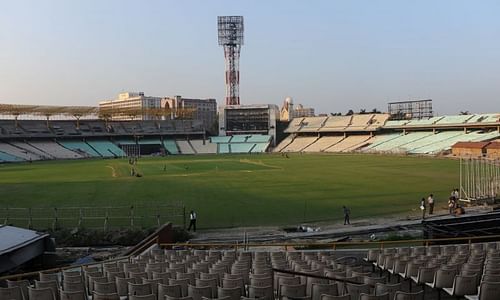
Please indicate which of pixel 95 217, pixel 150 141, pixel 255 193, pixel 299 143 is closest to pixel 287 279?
pixel 95 217

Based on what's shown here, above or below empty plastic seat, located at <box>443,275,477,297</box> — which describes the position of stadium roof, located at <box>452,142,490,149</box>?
above

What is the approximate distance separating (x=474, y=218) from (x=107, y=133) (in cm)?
11155

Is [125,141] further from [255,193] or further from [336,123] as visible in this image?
[255,193]

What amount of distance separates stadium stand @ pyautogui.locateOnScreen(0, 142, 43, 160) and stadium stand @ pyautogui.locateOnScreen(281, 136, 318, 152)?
54155mm

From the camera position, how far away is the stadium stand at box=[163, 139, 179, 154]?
11620 centimetres

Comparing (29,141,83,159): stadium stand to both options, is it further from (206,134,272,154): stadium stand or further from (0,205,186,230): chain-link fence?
(0,205,186,230): chain-link fence

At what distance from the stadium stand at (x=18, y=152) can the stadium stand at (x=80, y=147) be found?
10550 millimetres

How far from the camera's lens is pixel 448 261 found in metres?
10.3

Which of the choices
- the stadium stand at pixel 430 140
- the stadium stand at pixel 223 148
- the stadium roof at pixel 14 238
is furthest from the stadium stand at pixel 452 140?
the stadium roof at pixel 14 238

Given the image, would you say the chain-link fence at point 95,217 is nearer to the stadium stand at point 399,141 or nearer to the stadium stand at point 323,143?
the stadium stand at point 399,141

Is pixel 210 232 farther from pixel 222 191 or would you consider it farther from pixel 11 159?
pixel 11 159

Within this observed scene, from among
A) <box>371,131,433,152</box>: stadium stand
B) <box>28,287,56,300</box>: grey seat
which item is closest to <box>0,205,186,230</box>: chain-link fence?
<box>28,287,56,300</box>: grey seat

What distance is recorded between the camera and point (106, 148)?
112m

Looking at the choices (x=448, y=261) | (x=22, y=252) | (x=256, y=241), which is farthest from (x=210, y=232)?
(x=448, y=261)
